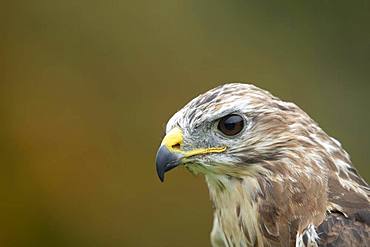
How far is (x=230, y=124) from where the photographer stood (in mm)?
3619

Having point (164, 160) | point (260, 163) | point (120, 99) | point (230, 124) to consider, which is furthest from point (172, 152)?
point (120, 99)

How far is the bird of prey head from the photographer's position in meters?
3.59

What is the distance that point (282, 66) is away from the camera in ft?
22.4

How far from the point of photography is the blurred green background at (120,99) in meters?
6.71

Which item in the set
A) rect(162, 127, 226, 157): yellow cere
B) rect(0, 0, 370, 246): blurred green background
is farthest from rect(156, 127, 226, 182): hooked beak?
rect(0, 0, 370, 246): blurred green background

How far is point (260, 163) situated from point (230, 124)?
192 millimetres

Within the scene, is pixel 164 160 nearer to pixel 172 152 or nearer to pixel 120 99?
pixel 172 152

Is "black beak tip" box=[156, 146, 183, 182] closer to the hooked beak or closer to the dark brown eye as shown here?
the hooked beak

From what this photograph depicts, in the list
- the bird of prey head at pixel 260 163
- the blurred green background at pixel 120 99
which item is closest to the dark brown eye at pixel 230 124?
the bird of prey head at pixel 260 163

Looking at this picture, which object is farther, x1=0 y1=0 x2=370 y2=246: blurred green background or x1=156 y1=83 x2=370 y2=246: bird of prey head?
x1=0 y1=0 x2=370 y2=246: blurred green background

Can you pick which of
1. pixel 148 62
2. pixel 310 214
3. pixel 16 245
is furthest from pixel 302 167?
pixel 16 245

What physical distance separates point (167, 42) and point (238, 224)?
3.18 meters

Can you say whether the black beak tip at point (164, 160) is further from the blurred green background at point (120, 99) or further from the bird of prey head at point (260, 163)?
the blurred green background at point (120, 99)

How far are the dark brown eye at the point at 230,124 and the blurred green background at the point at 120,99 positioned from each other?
9.92 feet
